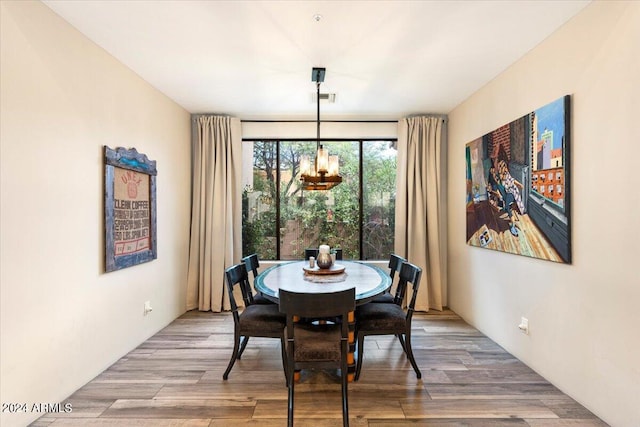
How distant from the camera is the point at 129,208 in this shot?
285cm

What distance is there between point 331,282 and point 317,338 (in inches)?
21.0

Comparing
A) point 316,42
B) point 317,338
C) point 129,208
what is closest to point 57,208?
point 129,208

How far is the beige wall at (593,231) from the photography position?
5.75ft

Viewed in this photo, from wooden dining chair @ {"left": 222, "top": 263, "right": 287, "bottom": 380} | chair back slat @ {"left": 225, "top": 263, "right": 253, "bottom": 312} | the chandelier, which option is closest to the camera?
wooden dining chair @ {"left": 222, "top": 263, "right": 287, "bottom": 380}

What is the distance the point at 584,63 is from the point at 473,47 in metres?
0.76

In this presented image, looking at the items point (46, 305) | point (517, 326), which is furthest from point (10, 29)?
point (517, 326)

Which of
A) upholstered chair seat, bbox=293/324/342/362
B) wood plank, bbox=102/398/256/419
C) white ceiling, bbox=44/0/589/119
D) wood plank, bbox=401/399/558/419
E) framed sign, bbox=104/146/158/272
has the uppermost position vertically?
white ceiling, bbox=44/0/589/119

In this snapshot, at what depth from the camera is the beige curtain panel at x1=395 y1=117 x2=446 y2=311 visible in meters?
4.05

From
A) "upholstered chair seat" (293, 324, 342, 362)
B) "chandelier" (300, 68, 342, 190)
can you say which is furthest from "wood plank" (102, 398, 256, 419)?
"chandelier" (300, 68, 342, 190)

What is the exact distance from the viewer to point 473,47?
2.48 meters

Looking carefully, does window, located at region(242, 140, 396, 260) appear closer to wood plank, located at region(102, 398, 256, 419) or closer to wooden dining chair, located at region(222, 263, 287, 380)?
wooden dining chair, located at region(222, 263, 287, 380)

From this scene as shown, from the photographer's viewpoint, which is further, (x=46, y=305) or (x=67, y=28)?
(x=67, y=28)

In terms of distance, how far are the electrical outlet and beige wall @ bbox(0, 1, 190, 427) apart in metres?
3.52

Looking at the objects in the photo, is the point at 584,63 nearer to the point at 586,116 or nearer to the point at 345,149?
the point at 586,116
